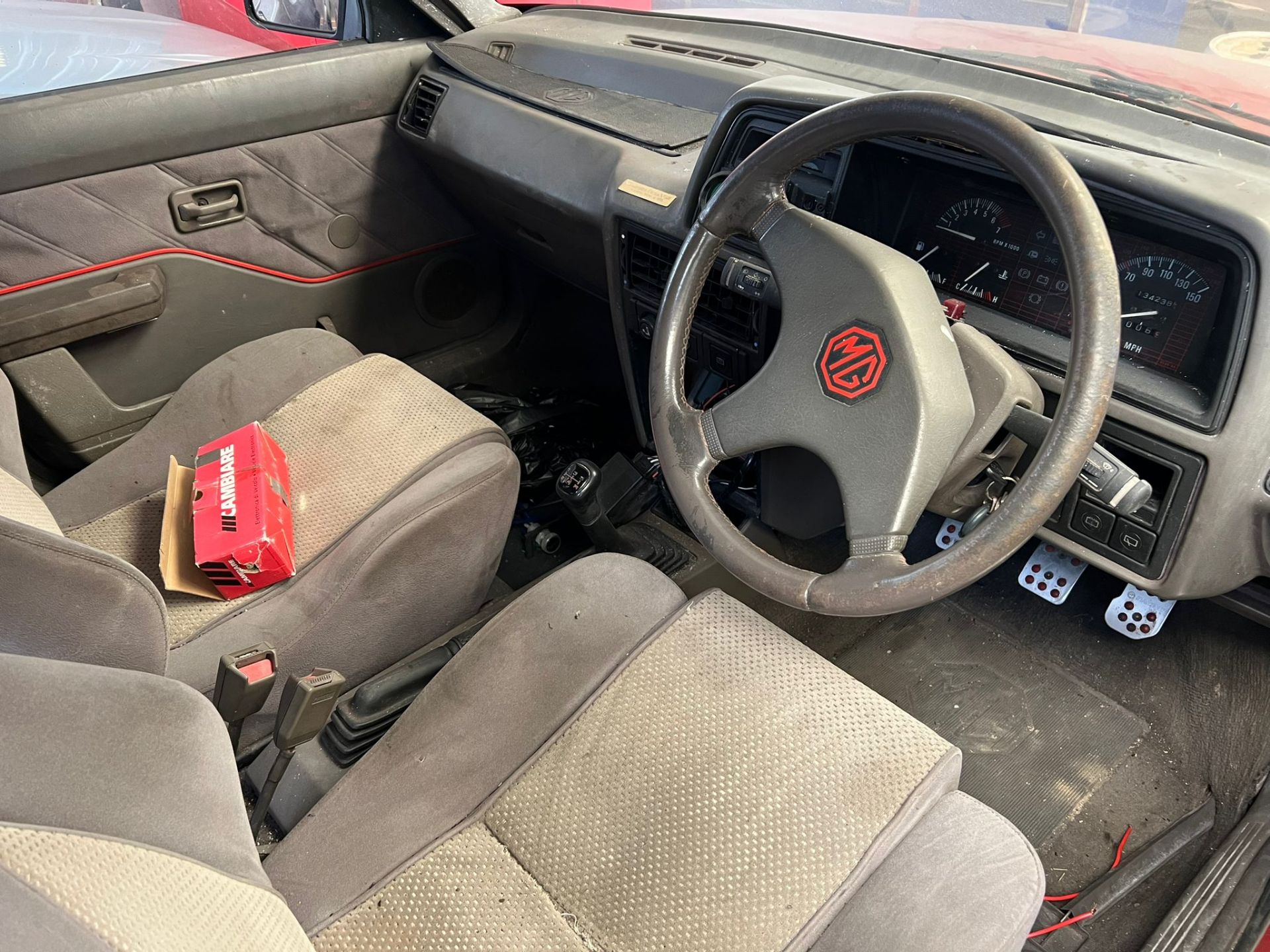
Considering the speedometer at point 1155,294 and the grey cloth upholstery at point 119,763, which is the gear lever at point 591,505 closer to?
the speedometer at point 1155,294

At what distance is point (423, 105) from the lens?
2.09 m

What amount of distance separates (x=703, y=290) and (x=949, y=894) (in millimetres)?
946

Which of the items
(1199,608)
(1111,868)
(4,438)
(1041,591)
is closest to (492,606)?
(4,438)

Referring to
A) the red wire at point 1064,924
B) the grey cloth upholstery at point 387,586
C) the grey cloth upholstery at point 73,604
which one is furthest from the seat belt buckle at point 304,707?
the red wire at point 1064,924

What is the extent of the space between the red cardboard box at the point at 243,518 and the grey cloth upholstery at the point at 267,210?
63cm

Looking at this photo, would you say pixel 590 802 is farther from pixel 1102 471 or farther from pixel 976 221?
pixel 976 221

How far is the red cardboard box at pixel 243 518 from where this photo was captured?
1294 mm

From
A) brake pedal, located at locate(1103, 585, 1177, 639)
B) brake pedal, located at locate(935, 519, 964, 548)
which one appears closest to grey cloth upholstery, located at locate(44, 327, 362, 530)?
brake pedal, located at locate(935, 519, 964, 548)

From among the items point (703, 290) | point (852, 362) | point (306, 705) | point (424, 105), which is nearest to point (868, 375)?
point (852, 362)

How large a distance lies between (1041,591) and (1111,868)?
44cm

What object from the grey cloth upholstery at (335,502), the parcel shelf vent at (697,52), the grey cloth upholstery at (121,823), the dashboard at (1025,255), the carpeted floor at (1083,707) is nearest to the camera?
the grey cloth upholstery at (121,823)

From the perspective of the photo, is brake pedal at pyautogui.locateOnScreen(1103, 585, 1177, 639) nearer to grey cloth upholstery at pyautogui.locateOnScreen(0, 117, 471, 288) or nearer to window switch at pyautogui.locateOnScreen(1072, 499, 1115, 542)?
window switch at pyautogui.locateOnScreen(1072, 499, 1115, 542)

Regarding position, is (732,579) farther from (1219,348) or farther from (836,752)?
(1219,348)

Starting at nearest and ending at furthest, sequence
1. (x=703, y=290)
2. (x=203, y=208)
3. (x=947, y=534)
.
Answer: (x=703, y=290), (x=947, y=534), (x=203, y=208)
